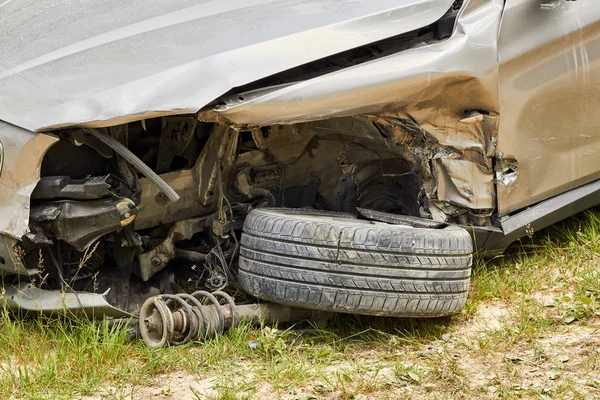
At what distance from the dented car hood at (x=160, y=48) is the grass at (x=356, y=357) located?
95 centimetres

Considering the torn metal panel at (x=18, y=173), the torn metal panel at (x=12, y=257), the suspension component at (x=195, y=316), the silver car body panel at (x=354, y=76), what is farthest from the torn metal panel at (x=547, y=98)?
the torn metal panel at (x=12, y=257)

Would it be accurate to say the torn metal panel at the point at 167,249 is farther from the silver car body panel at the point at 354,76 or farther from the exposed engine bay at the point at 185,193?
the silver car body panel at the point at 354,76

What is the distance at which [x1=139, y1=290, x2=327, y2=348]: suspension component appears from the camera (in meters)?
3.93

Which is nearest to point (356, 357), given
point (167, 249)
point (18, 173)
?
point (167, 249)

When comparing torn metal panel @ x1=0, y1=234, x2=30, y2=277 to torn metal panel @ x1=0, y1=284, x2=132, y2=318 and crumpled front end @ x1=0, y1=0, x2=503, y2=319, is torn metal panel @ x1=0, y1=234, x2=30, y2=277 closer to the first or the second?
crumpled front end @ x1=0, y1=0, x2=503, y2=319

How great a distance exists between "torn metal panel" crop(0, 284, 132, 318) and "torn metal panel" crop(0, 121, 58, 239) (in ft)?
1.17

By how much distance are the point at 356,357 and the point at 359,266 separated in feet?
1.32

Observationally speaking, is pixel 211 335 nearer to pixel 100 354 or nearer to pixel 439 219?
pixel 100 354

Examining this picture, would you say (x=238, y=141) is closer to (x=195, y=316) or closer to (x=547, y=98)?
(x=195, y=316)

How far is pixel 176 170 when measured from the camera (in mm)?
4355

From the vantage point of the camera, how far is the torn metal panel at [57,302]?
3914mm

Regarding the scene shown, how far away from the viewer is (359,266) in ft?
12.7

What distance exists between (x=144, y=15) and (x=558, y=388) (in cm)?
245

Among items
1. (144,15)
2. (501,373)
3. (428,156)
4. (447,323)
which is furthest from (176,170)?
(501,373)
